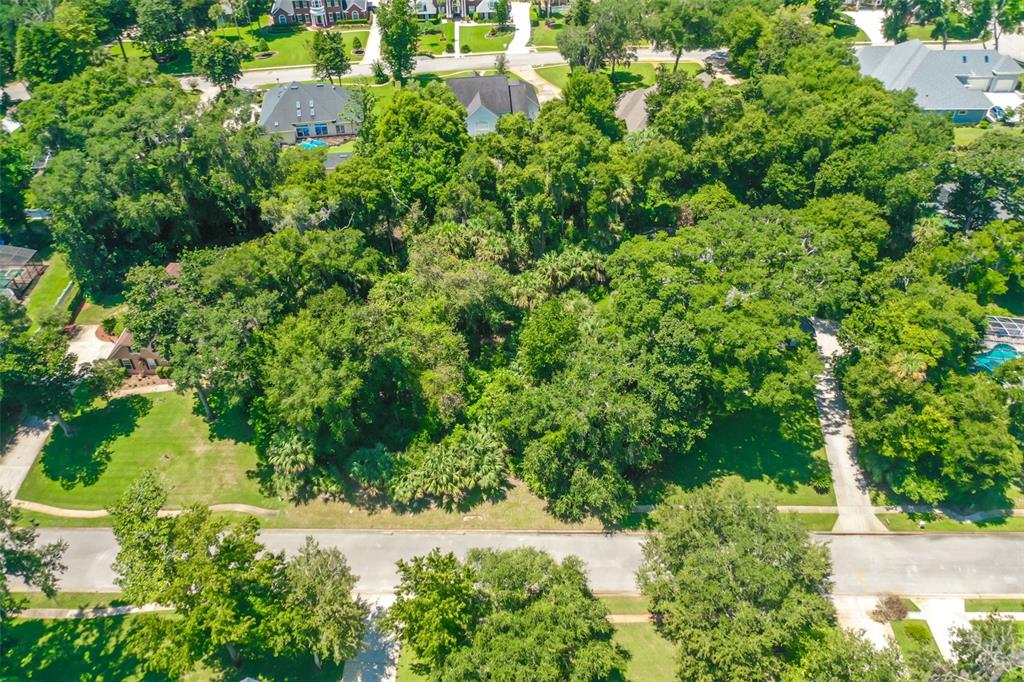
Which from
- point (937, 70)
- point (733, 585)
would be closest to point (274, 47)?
point (937, 70)

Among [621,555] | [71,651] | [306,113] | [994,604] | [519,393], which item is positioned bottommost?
[71,651]

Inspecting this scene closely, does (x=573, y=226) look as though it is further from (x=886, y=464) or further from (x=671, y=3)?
(x=671, y=3)

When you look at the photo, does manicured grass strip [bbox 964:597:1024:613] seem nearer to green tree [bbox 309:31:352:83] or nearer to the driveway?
the driveway

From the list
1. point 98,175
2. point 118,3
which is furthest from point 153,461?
point 118,3

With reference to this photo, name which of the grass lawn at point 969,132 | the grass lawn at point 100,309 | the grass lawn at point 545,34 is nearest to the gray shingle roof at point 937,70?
the grass lawn at point 969,132

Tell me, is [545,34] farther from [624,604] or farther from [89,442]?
[624,604]

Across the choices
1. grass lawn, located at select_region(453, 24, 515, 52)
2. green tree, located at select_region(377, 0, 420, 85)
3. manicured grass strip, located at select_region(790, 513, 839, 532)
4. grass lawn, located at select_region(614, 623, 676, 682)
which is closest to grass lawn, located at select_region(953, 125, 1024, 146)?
manicured grass strip, located at select_region(790, 513, 839, 532)

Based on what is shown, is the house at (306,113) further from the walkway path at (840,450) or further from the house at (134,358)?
the walkway path at (840,450)
